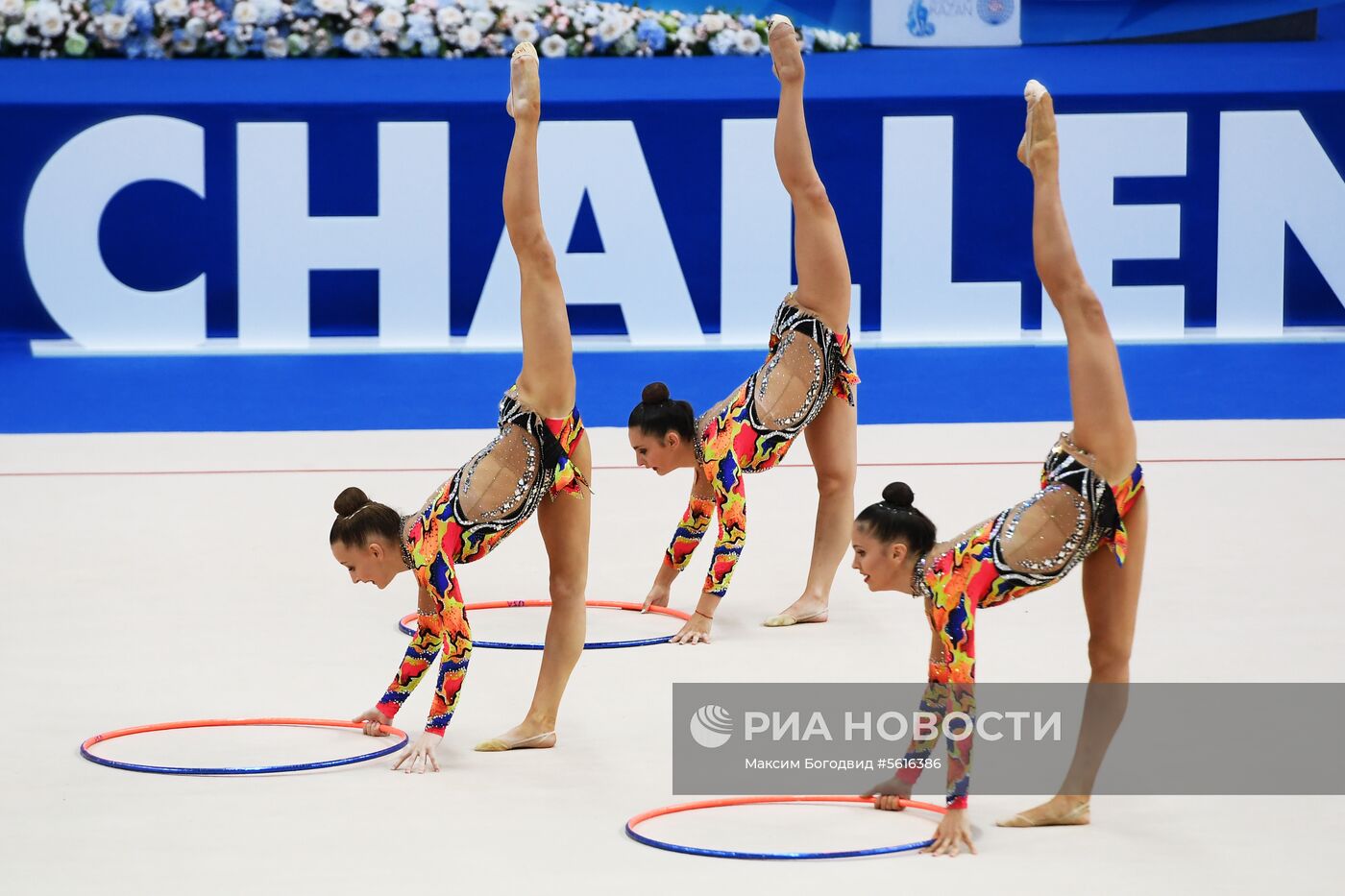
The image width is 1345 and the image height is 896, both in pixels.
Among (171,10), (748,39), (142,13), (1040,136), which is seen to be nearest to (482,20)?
(748,39)

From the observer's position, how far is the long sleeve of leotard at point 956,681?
132 inches

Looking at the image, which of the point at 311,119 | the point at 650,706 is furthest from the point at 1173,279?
the point at 650,706

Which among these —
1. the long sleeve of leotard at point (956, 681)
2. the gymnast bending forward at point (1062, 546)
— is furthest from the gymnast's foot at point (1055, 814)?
the long sleeve of leotard at point (956, 681)

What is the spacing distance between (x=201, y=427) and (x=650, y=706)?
191 inches

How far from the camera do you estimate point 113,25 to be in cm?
1126

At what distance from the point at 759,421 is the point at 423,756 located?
1646 mm

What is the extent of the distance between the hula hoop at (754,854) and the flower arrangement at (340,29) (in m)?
8.37

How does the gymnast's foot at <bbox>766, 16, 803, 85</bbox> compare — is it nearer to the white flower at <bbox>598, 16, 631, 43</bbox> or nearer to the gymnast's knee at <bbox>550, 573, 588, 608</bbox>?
the gymnast's knee at <bbox>550, 573, 588, 608</bbox>

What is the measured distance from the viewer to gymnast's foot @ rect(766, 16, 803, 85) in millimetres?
5160

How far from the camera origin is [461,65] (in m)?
11.4

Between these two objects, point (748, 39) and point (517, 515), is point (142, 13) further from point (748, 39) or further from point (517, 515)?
point (517, 515)

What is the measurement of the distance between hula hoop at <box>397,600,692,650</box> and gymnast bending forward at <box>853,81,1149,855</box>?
161 cm

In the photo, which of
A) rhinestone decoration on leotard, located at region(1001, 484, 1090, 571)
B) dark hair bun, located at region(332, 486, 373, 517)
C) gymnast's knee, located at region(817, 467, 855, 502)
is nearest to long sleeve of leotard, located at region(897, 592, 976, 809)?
rhinestone decoration on leotard, located at region(1001, 484, 1090, 571)

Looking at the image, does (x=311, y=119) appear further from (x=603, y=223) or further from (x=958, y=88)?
(x=958, y=88)
